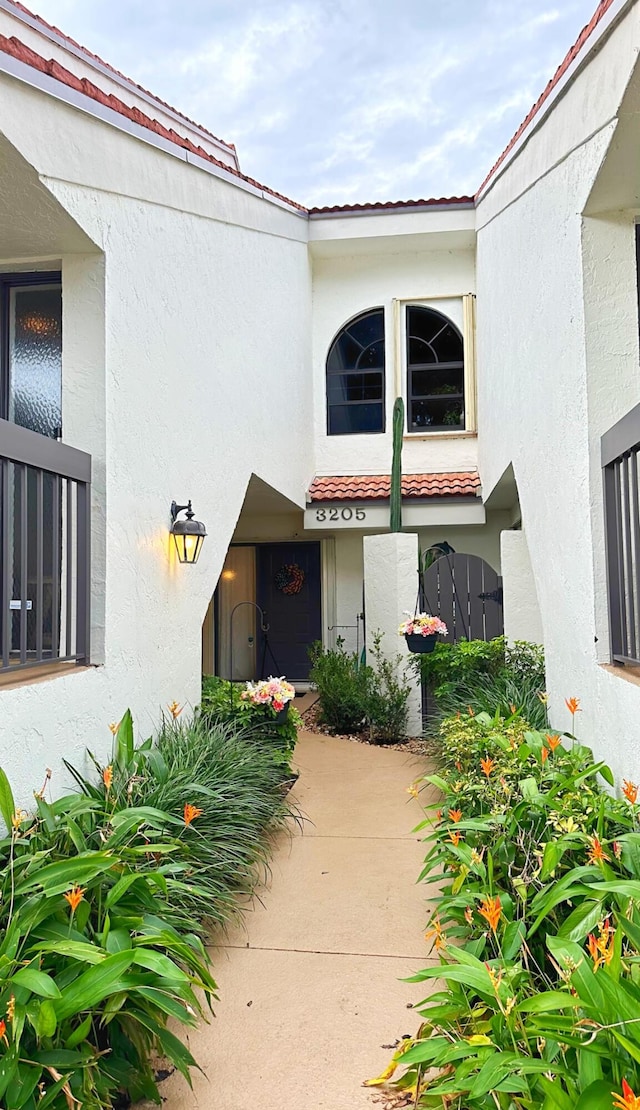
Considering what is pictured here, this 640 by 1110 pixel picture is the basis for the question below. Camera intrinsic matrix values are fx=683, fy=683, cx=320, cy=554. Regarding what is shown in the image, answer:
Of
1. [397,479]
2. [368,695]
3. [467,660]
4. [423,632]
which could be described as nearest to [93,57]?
[397,479]

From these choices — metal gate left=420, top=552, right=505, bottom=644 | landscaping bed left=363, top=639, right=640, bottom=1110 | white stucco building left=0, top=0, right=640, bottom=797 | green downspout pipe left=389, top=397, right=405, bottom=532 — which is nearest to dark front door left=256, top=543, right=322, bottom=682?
green downspout pipe left=389, top=397, right=405, bottom=532

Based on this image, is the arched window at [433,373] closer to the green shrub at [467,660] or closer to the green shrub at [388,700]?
the green shrub at [388,700]

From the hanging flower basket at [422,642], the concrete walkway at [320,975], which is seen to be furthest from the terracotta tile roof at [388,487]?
the concrete walkway at [320,975]

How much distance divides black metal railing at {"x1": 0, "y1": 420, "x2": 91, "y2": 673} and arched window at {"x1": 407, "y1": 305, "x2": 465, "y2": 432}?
750cm

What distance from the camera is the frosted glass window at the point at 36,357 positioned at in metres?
4.50

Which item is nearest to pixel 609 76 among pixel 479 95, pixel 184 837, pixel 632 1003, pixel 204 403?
pixel 204 403

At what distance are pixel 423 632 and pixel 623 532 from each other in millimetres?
3904

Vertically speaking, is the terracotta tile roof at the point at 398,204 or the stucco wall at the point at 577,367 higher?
the terracotta tile roof at the point at 398,204

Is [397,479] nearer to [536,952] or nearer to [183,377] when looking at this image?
[183,377]

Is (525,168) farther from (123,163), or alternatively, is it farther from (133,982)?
(133,982)

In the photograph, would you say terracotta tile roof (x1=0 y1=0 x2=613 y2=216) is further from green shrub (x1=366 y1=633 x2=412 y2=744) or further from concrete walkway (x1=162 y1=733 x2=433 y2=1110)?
green shrub (x1=366 y1=633 x2=412 y2=744)

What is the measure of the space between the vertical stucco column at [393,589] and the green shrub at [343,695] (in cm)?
44

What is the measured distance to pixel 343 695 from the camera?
331 inches

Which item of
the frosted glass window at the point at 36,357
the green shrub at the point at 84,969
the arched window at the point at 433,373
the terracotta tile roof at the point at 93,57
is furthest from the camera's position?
the arched window at the point at 433,373
